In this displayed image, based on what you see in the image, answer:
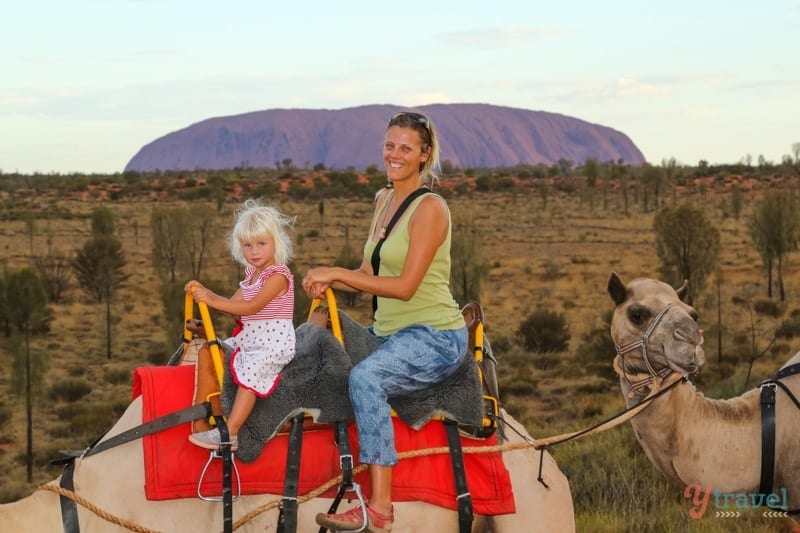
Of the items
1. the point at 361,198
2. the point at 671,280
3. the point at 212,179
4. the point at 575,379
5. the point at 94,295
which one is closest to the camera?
the point at 575,379

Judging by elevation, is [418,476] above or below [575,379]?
above

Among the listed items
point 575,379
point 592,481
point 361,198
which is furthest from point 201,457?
point 361,198

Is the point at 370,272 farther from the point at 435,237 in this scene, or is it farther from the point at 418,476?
the point at 418,476

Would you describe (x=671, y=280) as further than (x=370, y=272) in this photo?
Yes

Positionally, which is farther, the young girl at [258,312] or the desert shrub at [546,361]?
the desert shrub at [546,361]

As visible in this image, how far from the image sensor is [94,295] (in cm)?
3062

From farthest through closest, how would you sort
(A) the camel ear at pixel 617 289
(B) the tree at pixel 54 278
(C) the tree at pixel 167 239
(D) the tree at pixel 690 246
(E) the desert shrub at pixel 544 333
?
(C) the tree at pixel 167 239 → (B) the tree at pixel 54 278 → (D) the tree at pixel 690 246 → (E) the desert shrub at pixel 544 333 → (A) the camel ear at pixel 617 289

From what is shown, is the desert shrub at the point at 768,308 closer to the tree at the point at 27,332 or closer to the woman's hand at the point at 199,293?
the tree at the point at 27,332

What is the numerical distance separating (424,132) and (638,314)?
148cm

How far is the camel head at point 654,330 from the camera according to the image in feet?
15.5

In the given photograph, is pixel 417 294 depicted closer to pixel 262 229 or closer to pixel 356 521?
pixel 262 229

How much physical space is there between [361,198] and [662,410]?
63.7m

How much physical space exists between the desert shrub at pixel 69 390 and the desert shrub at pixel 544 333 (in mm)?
10428

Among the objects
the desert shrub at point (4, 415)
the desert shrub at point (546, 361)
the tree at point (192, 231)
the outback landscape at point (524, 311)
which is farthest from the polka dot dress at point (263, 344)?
the tree at point (192, 231)
